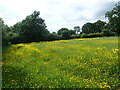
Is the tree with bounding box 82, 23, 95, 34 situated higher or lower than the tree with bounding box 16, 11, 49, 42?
higher

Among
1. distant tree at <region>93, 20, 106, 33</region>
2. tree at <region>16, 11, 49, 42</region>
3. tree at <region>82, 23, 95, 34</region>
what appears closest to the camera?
tree at <region>16, 11, 49, 42</region>

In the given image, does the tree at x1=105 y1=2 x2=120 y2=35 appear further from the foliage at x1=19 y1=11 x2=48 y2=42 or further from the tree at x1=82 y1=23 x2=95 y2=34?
the tree at x1=82 y1=23 x2=95 y2=34

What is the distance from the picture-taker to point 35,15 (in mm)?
65312

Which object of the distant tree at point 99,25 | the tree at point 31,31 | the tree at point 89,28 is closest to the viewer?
the tree at point 31,31

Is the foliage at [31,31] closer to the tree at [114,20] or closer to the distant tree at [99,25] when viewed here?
the tree at [114,20]

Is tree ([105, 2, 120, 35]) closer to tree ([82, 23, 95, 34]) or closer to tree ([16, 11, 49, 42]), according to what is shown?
tree ([16, 11, 49, 42])

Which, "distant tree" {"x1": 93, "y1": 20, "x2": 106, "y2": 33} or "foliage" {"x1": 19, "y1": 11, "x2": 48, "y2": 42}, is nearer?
"foliage" {"x1": 19, "y1": 11, "x2": 48, "y2": 42}

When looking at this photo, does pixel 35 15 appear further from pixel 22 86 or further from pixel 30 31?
pixel 22 86

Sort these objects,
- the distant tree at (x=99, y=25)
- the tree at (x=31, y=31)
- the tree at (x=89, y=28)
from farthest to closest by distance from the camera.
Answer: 1. the tree at (x=89, y=28)
2. the distant tree at (x=99, y=25)
3. the tree at (x=31, y=31)

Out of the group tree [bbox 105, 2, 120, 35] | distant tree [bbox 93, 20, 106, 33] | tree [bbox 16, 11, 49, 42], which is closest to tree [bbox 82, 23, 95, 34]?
distant tree [bbox 93, 20, 106, 33]

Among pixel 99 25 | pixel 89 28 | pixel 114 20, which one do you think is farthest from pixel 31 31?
pixel 89 28

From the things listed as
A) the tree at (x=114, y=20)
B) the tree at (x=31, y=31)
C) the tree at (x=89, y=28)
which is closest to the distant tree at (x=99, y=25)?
the tree at (x=89, y=28)

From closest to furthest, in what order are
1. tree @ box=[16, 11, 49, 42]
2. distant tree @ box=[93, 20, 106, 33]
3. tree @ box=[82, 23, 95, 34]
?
1. tree @ box=[16, 11, 49, 42]
2. distant tree @ box=[93, 20, 106, 33]
3. tree @ box=[82, 23, 95, 34]

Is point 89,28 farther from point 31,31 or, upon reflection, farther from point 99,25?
point 31,31
